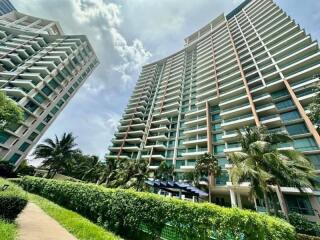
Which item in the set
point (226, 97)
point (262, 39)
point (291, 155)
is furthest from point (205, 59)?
point (291, 155)

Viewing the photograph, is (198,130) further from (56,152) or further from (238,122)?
(56,152)

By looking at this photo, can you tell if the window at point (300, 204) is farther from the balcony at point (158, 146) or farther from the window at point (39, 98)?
the window at point (39, 98)

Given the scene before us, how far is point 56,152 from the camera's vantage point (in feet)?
131

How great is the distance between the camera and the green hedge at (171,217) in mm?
6332

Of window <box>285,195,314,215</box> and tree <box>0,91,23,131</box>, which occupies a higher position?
tree <box>0,91,23,131</box>

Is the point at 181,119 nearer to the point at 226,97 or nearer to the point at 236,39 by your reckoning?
the point at 226,97

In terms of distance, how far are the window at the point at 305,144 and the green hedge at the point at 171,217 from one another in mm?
28378

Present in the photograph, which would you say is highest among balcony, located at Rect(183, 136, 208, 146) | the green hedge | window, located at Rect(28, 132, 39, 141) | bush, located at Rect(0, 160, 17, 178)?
balcony, located at Rect(183, 136, 208, 146)

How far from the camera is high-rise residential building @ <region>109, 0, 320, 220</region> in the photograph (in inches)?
1309

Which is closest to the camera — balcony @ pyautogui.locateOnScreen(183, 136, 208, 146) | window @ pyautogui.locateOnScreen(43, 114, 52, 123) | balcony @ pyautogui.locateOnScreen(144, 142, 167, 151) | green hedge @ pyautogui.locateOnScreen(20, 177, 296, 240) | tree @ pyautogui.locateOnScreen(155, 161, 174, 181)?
green hedge @ pyautogui.locateOnScreen(20, 177, 296, 240)

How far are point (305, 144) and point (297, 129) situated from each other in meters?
3.26

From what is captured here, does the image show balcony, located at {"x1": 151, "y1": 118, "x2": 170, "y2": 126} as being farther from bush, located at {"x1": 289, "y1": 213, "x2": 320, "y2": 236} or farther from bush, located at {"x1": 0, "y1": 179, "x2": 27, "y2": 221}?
bush, located at {"x1": 0, "y1": 179, "x2": 27, "y2": 221}

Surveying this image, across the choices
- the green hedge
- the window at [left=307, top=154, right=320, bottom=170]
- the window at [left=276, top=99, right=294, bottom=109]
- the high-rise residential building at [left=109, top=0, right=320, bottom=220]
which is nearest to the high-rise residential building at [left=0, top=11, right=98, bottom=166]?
the high-rise residential building at [left=109, top=0, right=320, bottom=220]

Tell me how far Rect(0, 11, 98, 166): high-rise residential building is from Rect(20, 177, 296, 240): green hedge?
4158 cm
